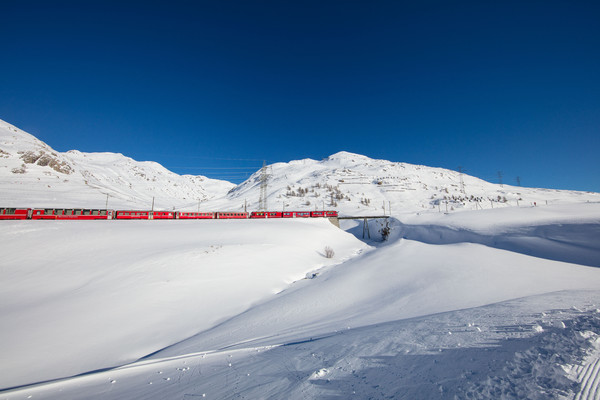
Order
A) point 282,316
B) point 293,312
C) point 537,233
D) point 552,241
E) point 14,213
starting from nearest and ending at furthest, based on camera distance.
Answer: point 282,316
point 293,312
point 552,241
point 537,233
point 14,213

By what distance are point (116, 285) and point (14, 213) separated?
2019 centimetres

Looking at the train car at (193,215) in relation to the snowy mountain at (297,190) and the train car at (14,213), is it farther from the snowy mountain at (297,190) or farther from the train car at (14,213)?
the snowy mountain at (297,190)

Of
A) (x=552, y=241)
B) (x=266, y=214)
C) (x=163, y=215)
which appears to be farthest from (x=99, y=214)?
(x=552, y=241)

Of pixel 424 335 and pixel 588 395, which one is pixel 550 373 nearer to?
pixel 588 395

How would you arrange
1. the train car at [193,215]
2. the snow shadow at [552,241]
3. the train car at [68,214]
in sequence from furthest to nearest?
the train car at [193,215] < the train car at [68,214] < the snow shadow at [552,241]

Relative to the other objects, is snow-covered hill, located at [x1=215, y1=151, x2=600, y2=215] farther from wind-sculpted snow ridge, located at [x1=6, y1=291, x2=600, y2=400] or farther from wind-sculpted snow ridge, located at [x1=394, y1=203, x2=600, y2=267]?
wind-sculpted snow ridge, located at [x1=6, y1=291, x2=600, y2=400]

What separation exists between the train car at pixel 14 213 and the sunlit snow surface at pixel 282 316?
4.15 m

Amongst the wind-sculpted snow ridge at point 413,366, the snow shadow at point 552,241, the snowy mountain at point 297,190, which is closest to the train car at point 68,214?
the snowy mountain at point 297,190

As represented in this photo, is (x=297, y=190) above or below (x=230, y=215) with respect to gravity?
above

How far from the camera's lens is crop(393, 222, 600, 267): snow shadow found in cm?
Answer: 1784

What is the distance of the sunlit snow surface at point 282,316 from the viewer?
346cm

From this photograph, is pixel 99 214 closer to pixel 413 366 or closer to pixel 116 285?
pixel 116 285

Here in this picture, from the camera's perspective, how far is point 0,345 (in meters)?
9.55

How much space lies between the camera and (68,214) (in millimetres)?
28062
